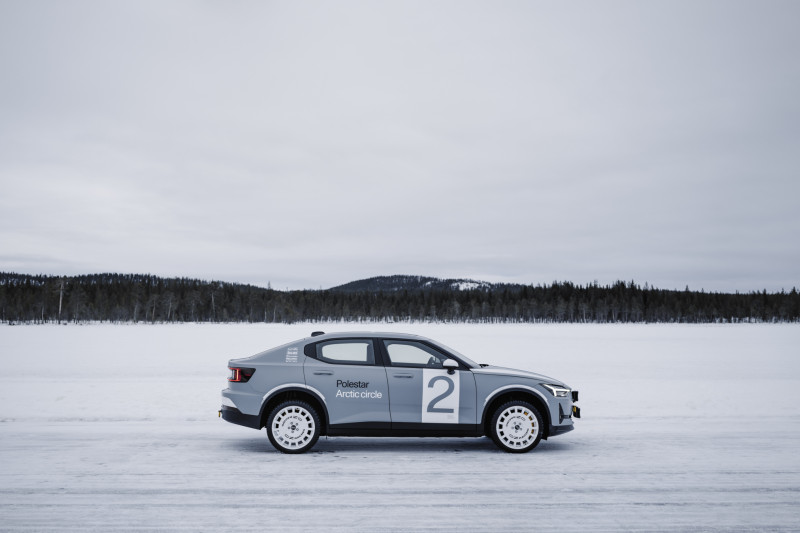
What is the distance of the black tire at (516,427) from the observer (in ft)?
24.8

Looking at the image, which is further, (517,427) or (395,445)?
(395,445)

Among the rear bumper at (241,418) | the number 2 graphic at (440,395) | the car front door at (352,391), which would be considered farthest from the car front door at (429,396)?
the rear bumper at (241,418)

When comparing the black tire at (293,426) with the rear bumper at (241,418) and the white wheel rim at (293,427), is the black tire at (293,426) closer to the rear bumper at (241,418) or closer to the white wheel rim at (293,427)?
the white wheel rim at (293,427)

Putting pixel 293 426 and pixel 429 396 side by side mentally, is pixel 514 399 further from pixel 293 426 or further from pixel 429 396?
pixel 293 426

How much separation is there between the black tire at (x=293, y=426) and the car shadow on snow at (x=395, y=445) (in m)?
0.19

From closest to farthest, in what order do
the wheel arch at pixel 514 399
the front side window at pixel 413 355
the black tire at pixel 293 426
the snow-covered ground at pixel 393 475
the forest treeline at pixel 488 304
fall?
the snow-covered ground at pixel 393 475 < the black tire at pixel 293 426 < the wheel arch at pixel 514 399 < the front side window at pixel 413 355 < the forest treeline at pixel 488 304

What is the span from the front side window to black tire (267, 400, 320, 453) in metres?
1.33

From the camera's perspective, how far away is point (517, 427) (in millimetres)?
7629

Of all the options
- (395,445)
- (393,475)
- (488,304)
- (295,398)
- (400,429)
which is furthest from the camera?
(488,304)

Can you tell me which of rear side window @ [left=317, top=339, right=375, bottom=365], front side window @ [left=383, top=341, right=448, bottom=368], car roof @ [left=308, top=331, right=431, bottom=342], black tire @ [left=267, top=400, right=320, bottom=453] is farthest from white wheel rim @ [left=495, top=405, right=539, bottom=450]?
black tire @ [left=267, top=400, right=320, bottom=453]

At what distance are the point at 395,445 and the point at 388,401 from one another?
2.94 ft

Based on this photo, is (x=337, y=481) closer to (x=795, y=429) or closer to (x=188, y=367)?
(x=795, y=429)

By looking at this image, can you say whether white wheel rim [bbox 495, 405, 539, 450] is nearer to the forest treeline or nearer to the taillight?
the taillight

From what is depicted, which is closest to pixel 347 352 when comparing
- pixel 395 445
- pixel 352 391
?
pixel 352 391
